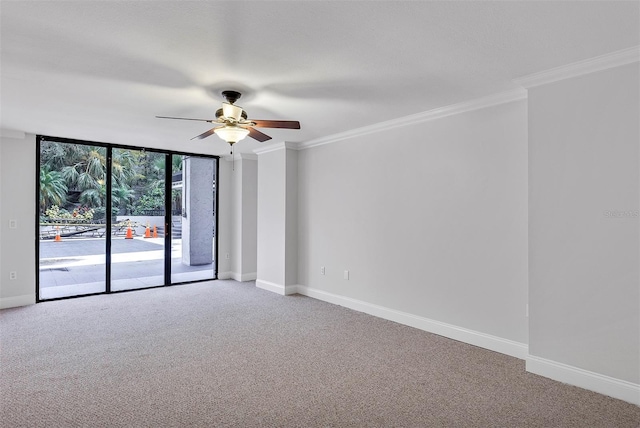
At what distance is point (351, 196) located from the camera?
4984 millimetres

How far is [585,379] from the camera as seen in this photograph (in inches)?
107

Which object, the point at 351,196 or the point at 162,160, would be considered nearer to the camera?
the point at 351,196

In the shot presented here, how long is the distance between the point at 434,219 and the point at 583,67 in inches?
73.2

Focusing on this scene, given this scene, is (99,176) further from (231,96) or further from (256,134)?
(231,96)

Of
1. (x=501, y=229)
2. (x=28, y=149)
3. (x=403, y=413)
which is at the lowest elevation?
(x=403, y=413)

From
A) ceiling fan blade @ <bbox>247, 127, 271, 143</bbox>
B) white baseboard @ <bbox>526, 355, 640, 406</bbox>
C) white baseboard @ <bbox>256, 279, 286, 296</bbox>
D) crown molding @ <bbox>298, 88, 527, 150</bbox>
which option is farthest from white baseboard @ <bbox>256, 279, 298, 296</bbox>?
white baseboard @ <bbox>526, 355, 640, 406</bbox>

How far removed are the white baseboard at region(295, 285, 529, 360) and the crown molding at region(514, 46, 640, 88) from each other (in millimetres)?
2243

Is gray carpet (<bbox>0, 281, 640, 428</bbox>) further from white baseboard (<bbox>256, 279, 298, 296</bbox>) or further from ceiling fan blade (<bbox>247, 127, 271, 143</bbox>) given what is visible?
ceiling fan blade (<bbox>247, 127, 271, 143</bbox>)

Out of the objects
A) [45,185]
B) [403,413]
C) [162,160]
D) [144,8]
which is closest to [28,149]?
[45,185]

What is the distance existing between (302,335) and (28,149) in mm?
4576

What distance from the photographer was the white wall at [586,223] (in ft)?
8.39

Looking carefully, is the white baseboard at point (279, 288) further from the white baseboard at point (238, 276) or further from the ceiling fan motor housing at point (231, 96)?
the ceiling fan motor housing at point (231, 96)

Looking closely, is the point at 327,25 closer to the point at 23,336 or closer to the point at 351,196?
the point at 351,196

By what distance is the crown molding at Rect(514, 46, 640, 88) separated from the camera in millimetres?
2510
